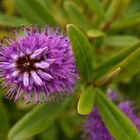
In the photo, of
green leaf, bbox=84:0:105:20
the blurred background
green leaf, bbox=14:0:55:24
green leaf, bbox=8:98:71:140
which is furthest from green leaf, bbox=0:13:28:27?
green leaf, bbox=8:98:71:140

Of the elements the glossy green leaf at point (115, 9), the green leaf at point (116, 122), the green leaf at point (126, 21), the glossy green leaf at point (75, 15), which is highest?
the glossy green leaf at point (75, 15)

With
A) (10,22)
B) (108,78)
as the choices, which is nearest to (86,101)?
(108,78)

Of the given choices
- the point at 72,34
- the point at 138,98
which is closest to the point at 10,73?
the point at 72,34

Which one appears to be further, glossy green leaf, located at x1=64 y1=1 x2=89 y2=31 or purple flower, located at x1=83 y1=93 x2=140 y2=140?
glossy green leaf, located at x1=64 y1=1 x2=89 y2=31

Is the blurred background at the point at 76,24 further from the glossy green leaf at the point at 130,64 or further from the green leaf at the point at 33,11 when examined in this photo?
the glossy green leaf at the point at 130,64

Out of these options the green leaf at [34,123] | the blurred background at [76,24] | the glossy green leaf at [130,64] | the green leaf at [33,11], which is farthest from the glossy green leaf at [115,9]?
the green leaf at [34,123]

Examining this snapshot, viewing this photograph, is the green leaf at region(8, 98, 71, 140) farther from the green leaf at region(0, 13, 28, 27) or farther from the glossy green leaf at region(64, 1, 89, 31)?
the green leaf at region(0, 13, 28, 27)

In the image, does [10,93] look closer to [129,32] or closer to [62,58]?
[62,58]
